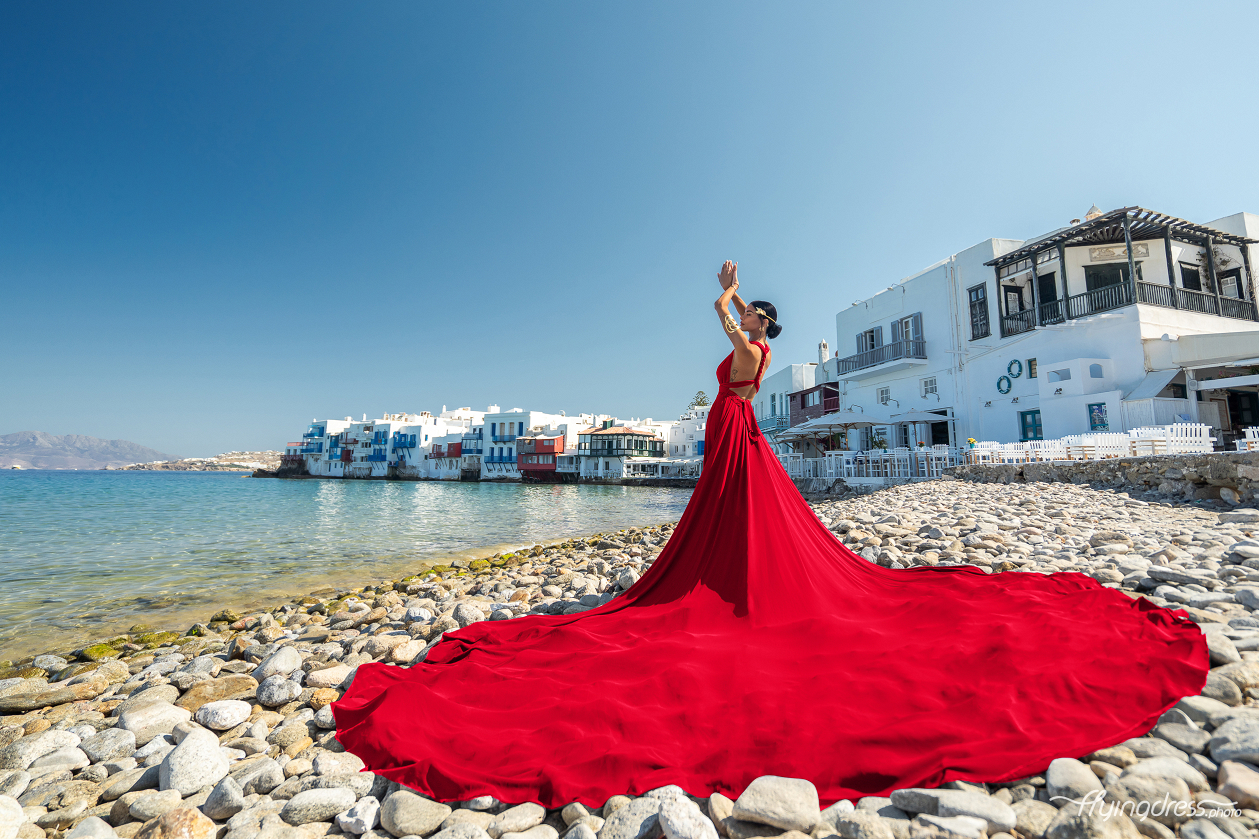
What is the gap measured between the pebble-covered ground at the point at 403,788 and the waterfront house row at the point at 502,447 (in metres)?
41.6

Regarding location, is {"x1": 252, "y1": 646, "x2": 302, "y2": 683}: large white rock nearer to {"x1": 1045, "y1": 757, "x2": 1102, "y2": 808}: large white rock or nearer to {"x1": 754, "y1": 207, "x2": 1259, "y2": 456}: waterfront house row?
{"x1": 1045, "y1": 757, "x2": 1102, "y2": 808}: large white rock

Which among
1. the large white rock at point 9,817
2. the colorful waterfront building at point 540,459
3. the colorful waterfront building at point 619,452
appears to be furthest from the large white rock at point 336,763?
the colorful waterfront building at point 540,459

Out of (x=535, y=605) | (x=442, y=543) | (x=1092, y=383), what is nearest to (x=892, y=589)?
(x=535, y=605)

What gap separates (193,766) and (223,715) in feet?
2.28

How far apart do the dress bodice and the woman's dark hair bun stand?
210 mm

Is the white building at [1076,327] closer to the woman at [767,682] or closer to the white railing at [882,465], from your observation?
the white railing at [882,465]

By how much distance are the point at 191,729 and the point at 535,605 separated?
262cm

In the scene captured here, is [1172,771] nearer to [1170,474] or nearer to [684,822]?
[684,822]

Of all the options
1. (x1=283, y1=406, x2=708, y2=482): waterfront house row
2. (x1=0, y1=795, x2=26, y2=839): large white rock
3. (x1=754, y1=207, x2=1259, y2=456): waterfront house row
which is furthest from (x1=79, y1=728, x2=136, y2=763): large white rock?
(x1=283, y1=406, x2=708, y2=482): waterfront house row

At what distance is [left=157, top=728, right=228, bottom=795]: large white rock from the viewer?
2316 millimetres

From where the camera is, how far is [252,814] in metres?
2.07

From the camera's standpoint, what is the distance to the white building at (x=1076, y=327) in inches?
600

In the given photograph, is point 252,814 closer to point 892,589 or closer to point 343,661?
point 343,661

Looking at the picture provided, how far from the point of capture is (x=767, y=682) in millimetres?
2322
